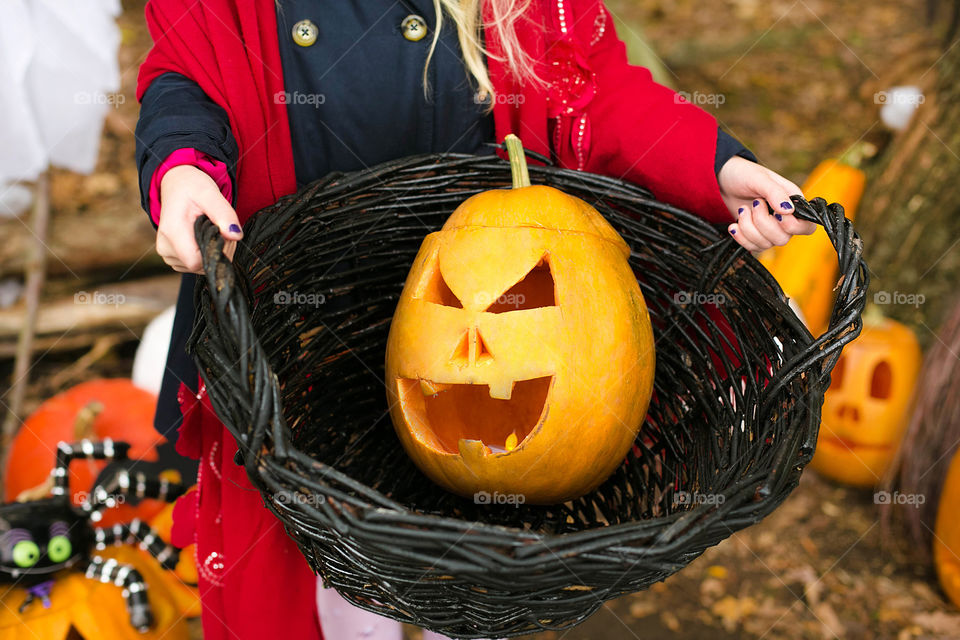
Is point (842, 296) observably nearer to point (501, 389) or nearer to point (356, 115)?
point (501, 389)

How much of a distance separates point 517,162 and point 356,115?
0.25 m

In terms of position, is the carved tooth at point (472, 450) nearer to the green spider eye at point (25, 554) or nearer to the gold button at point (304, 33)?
the gold button at point (304, 33)

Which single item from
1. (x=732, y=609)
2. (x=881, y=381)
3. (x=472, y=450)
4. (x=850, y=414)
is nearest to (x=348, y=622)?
(x=472, y=450)

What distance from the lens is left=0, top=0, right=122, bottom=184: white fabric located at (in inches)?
62.1

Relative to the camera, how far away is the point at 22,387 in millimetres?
1970

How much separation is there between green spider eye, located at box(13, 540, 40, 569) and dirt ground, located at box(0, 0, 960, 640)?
1.04 meters

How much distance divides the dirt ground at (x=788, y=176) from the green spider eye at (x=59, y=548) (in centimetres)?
102

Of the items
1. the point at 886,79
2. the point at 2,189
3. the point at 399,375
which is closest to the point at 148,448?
the point at 2,189

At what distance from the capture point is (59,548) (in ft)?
4.53

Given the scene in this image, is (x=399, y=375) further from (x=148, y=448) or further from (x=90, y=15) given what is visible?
(x=90, y=15)

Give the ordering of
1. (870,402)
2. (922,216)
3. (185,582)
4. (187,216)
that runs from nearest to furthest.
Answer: (187,216)
(185,582)
(870,402)
(922,216)

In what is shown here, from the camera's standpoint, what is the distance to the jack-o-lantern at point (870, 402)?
6.69ft

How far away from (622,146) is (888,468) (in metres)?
1.36

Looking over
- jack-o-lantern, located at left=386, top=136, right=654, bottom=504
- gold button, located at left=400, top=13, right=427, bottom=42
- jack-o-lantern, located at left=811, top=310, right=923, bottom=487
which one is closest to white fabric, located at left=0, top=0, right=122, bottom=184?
gold button, located at left=400, top=13, right=427, bottom=42
